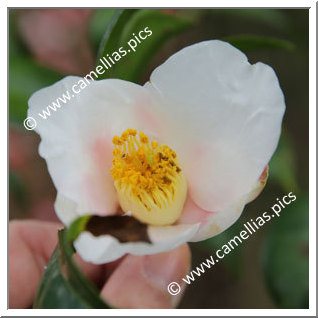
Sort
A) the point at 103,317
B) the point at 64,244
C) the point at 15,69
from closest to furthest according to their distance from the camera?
1. the point at 64,244
2. the point at 103,317
3. the point at 15,69

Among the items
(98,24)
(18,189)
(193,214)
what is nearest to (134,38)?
(98,24)

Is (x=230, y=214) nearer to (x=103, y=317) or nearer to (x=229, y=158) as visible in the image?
(x=229, y=158)

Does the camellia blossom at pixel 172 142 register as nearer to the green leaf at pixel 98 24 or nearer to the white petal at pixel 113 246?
the white petal at pixel 113 246

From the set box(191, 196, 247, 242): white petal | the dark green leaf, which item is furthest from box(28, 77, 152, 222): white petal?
the dark green leaf

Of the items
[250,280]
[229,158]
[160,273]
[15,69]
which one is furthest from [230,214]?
[15,69]

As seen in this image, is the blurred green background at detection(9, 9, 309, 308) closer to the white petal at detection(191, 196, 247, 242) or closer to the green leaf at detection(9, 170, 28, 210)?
the green leaf at detection(9, 170, 28, 210)

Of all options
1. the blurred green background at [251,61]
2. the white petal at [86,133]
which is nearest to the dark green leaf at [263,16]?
the blurred green background at [251,61]

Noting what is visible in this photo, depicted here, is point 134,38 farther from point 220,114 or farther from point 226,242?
point 226,242
